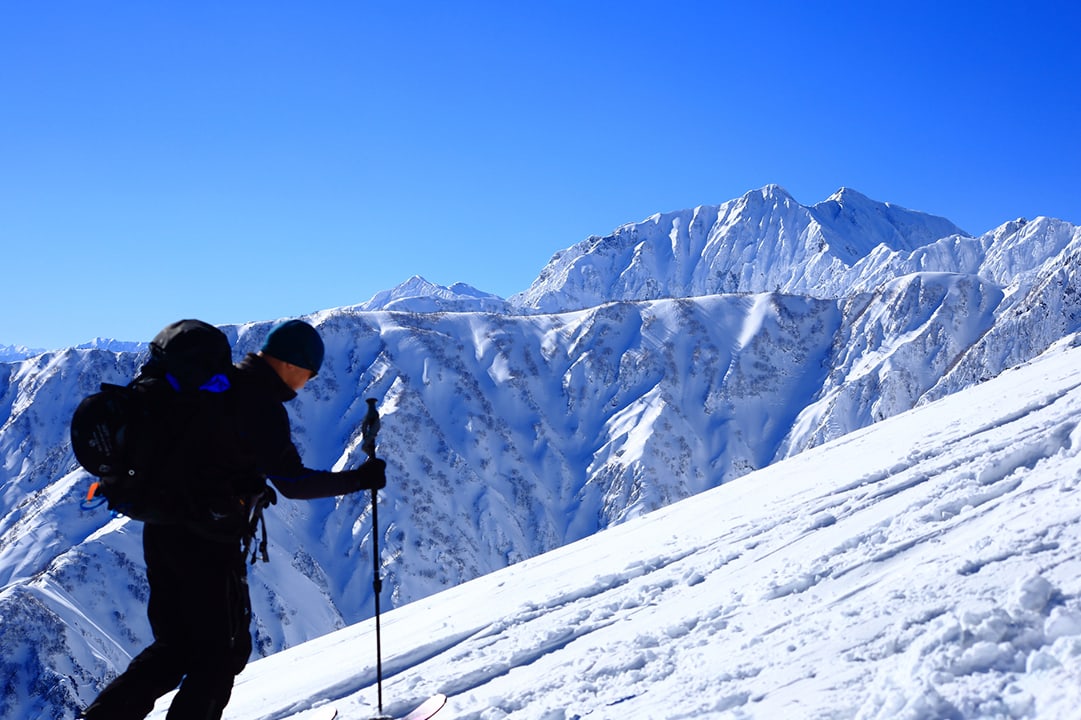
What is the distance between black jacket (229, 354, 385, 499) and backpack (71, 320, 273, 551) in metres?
0.10

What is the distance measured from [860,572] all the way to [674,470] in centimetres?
17384

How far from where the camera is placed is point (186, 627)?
4582 millimetres

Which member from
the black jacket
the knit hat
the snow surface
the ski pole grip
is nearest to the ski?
the snow surface

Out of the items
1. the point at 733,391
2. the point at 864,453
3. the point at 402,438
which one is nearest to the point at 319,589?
the point at 402,438

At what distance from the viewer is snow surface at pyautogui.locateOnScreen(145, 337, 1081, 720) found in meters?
4.91

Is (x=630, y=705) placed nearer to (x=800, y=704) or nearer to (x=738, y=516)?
(x=800, y=704)

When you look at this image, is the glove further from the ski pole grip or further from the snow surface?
the snow surface

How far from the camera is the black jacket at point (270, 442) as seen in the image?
4602mm

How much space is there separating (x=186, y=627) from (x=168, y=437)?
3.34 ft

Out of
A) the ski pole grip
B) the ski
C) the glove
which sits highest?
the ski pole grip

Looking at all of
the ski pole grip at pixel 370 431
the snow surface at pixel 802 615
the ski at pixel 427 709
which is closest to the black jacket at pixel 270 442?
the ski pole grip at pixel 370 431

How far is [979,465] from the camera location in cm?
931

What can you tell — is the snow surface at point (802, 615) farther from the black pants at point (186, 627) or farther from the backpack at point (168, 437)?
the backpack at point (168, 437)

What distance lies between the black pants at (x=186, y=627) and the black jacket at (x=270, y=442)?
0.48 meters
